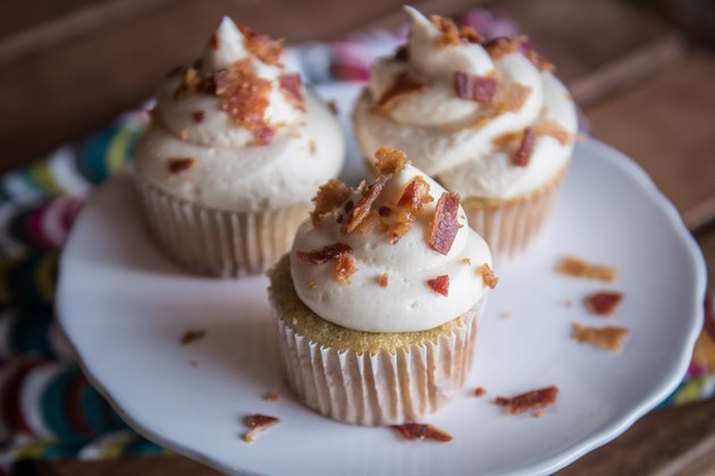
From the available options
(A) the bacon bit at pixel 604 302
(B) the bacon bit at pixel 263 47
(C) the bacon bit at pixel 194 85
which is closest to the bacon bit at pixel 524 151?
(A) the bacon bit at pixel 604 302

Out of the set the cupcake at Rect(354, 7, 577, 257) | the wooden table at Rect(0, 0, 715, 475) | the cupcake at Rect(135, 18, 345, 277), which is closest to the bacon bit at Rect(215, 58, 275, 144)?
the cupcake at Rect(135, 18, 345, 277)

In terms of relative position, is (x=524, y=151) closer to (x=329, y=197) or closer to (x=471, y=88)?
(x=471, y=88)

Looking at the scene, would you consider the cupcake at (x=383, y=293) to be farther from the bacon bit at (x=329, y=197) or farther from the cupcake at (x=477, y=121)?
the cupcake at (x=477, y=121)

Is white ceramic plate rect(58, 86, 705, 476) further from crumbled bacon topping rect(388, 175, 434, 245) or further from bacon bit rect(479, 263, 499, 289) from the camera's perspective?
crumbled bacon topping rect(388, 175, 434, 245)

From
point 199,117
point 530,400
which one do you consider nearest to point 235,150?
point 199,117

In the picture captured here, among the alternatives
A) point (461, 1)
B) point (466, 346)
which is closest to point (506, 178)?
point (466, 346)

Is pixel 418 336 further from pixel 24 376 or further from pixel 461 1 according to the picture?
pixel 461 1
